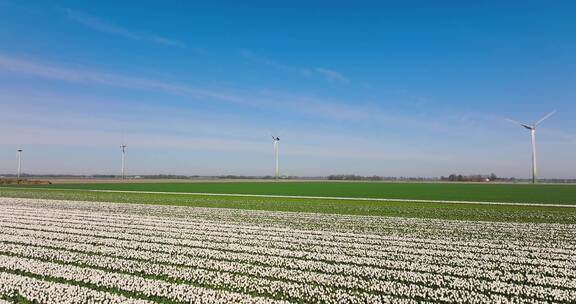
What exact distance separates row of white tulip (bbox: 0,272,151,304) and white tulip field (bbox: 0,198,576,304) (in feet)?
0.07

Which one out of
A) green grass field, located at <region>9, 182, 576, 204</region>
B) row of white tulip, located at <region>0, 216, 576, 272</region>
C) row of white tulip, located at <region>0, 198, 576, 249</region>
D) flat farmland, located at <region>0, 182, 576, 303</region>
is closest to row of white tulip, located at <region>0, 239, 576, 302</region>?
flat farmland, located at <region>0, 182, 576, 303</region>

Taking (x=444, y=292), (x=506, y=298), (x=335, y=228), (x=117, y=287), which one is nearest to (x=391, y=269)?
(x=444, y=292)

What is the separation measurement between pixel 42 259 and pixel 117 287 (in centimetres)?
393

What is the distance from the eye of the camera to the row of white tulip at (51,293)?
26.4 feet

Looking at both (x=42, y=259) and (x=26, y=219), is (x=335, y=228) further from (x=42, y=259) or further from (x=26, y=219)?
(x=26, y=219)

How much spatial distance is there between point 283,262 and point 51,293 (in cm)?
532

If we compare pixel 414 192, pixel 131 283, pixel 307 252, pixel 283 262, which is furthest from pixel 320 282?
pixel 414 192

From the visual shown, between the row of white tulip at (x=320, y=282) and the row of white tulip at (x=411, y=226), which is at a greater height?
the row of white tulip at (x=411, y=226)

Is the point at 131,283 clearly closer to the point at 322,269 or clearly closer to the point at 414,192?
the point at 322,269

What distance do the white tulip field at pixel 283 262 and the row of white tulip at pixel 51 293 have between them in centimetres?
2

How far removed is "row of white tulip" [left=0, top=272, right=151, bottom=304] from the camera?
804cm

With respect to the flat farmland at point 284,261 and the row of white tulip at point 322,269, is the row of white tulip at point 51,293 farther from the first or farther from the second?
the row of white tulip at point 322,269

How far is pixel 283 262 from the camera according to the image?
11.3 metres

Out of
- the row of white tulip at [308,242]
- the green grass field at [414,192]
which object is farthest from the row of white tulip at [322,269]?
the green grass field at [414,192]
